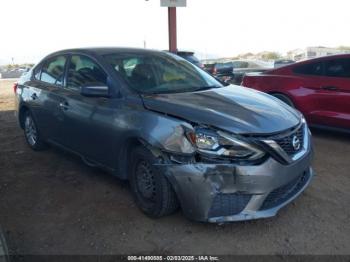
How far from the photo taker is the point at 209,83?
14.6 feet

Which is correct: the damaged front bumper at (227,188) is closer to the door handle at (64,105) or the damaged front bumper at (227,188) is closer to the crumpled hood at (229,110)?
the crumpled hood at (229,110)

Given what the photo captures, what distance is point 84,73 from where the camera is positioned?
442cm

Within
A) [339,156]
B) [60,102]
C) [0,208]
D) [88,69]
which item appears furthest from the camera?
[339,156]

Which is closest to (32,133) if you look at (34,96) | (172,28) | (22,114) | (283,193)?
(22,114)

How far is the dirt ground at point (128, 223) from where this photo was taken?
3158 millimetres

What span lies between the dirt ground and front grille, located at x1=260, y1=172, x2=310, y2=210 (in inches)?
10.1

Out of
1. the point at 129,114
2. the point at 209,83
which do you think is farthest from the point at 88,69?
the point at 209,83

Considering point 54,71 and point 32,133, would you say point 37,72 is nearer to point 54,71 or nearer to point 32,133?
point 54,71

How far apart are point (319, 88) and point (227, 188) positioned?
3746 mm

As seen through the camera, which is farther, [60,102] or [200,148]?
[60,102]

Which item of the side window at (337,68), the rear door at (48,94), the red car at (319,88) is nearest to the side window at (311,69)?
the red car at (319,88)

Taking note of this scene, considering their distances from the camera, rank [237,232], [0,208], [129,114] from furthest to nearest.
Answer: [0,208]
[129,114]
[237,232]

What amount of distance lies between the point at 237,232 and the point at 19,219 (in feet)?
6.80

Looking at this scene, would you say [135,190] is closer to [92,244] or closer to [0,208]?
[92,244]
